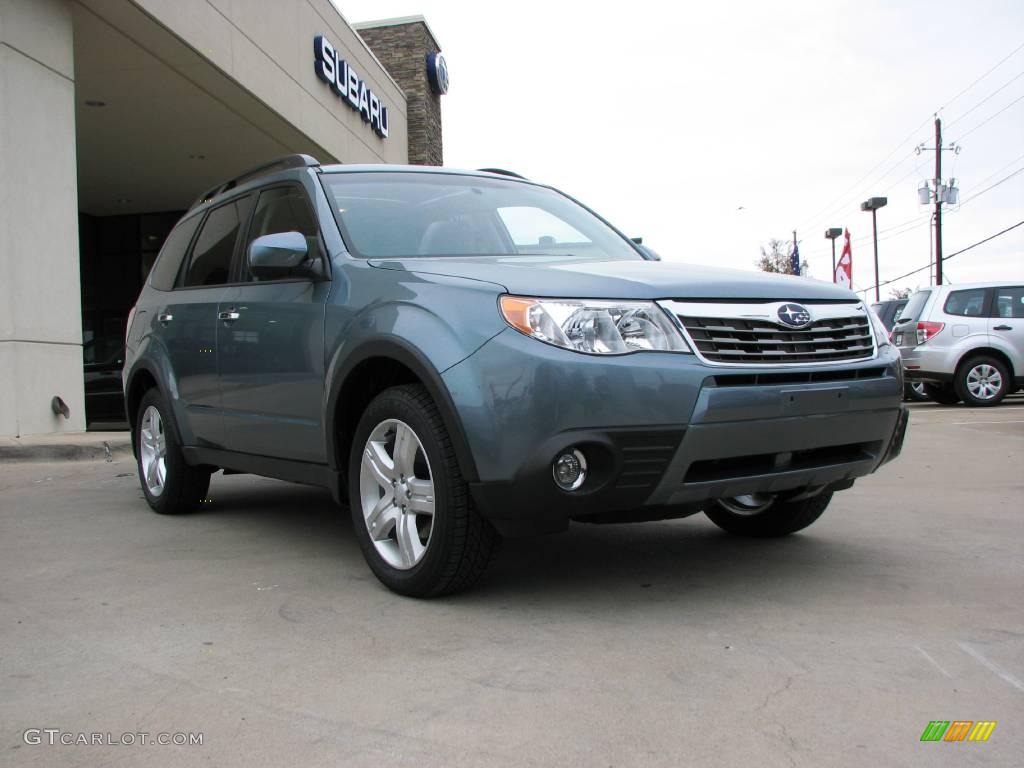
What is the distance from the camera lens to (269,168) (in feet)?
16.5

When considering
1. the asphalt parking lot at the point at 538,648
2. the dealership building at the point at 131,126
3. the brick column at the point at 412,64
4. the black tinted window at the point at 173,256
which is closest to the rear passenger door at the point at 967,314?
the asphalt parking lot at the point at 538,648

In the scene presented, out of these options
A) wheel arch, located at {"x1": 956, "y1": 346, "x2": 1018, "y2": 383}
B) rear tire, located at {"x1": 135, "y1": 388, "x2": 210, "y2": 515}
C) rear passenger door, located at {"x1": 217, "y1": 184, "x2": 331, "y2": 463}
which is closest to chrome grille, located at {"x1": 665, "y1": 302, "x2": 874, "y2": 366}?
rear passenger door, located at {"x1": 217, "y1": 184, "x2": 331, "y2": 463}

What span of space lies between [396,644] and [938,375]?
484 inches

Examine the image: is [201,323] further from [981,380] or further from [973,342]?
[981,380]

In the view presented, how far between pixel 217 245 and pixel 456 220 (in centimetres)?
165

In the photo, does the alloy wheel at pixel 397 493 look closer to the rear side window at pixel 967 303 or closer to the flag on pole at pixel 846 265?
the rear side window at pixel 967 303

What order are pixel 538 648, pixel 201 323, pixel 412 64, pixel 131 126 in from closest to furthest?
pixel 538 648 → pixel 201 323 → pixel 131 126 → pixel 412 64

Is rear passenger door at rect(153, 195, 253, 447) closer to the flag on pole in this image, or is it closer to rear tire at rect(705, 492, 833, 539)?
rear tire at rect(705, 492, 833, 539)

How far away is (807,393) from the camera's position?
338cm

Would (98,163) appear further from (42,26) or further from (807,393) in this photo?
(807,393)

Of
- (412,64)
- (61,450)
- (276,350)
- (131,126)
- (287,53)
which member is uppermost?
(412,64)

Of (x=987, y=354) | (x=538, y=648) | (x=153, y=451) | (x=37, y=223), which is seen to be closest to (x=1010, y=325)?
(x=987, y=354)

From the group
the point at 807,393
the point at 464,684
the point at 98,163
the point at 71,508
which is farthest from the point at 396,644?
the point at 98,163

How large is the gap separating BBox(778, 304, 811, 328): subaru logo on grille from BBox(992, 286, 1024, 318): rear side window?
37.8 feet
